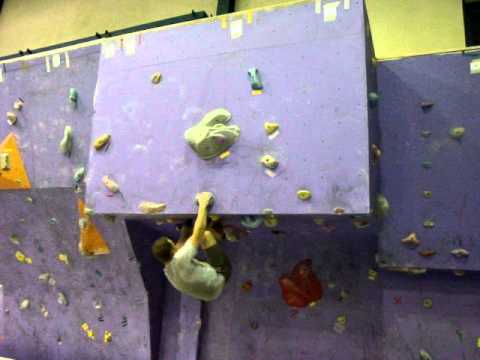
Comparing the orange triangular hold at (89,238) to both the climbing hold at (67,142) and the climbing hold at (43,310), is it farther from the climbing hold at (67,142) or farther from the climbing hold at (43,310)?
the climbing hold at (43,310)

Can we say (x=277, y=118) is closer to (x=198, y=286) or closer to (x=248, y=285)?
(x=198, y=286)

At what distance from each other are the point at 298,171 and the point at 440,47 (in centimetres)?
170

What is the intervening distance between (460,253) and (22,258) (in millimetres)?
2898

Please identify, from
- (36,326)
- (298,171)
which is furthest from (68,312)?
(298,171)

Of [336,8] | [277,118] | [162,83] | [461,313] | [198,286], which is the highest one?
[336,8]

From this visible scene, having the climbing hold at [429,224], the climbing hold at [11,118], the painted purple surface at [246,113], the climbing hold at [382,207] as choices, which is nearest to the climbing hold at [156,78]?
the painted purple surface at [246,113]

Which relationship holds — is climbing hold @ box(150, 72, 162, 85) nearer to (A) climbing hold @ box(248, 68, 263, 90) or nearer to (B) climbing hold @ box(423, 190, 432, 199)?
(A) climbing hold @ box(248, 68, 263, 90)

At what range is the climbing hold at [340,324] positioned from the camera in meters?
2.51

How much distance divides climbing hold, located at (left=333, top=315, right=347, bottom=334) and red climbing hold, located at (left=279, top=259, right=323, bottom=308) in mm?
160

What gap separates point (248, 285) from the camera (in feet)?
9.04

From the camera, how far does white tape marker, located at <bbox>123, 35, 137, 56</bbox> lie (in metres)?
2.44

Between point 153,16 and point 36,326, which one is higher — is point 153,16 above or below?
above

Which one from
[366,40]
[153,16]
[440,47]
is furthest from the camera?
[153,16]

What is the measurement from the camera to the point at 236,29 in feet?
7.25
